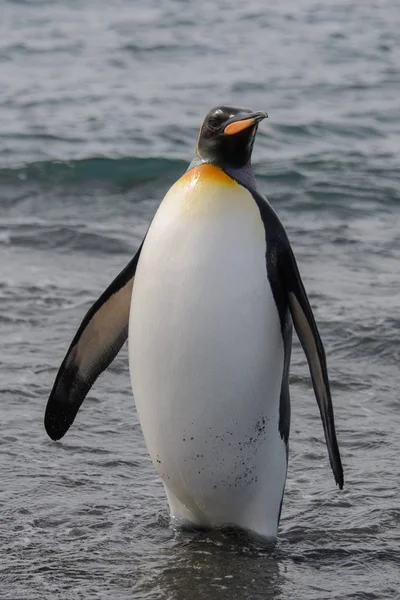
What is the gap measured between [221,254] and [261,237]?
0.45ft

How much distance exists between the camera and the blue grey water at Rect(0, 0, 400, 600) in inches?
152

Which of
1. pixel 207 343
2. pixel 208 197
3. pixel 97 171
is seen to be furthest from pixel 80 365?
pixel 97 171

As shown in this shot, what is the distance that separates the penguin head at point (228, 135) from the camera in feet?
12.3

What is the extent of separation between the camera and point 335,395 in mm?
5414

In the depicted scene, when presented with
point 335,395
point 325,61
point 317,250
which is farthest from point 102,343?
point 325,61

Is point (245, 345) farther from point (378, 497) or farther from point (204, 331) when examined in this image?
point (378, 497)

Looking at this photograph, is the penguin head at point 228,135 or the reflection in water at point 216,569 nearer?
the reflection in water at point 216,569

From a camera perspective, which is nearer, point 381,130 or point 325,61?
point 381,130

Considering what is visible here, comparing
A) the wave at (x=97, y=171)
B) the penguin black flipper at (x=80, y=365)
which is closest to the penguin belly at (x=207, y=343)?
the penguin black flipper at (x=80, y=365)

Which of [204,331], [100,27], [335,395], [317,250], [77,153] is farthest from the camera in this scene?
[100,27]

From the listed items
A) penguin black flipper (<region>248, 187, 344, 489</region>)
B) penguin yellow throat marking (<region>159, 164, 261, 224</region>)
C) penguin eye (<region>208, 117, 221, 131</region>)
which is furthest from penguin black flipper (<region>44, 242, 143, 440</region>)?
penguin eye (<region>208, 117, 221, 131</region>)

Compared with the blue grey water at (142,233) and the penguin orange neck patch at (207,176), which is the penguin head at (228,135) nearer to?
the penguin orange neck patch at (207,176)

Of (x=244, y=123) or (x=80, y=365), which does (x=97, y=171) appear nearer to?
(x=80, y=365)

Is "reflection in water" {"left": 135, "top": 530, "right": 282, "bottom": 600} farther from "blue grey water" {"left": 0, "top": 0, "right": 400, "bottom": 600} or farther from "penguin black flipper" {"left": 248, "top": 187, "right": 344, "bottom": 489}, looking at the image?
"penguin black flipper" {"left": 248, "top": 187, "right": 344, "bottom": 489}
